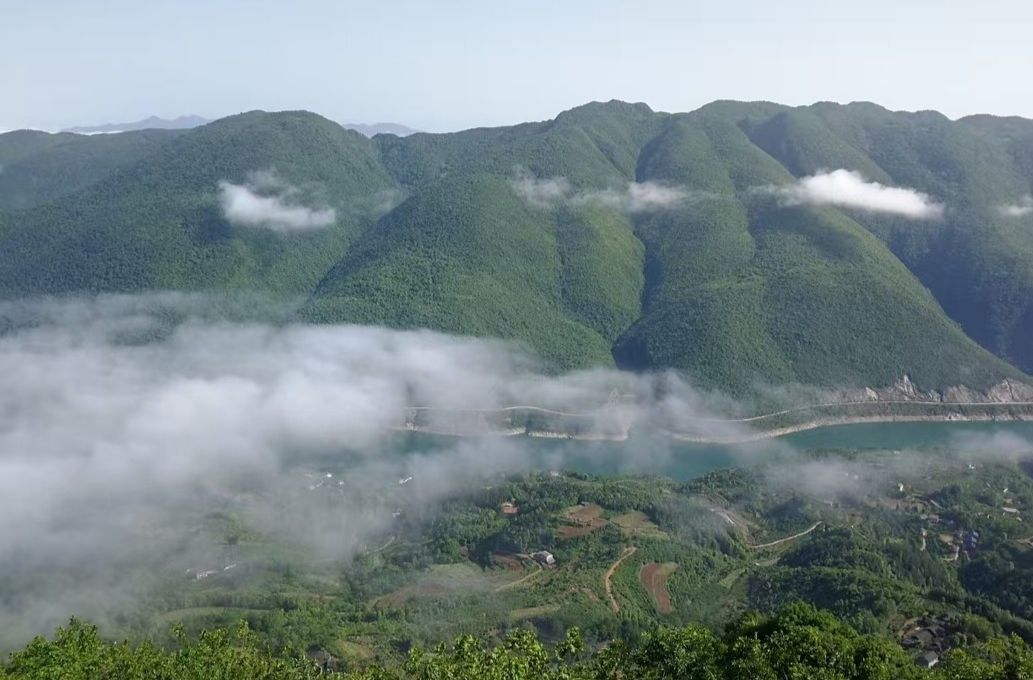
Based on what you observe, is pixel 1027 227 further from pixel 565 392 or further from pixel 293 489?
pixel 293 489

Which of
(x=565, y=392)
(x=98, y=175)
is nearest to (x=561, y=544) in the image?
(x=565, y=392)

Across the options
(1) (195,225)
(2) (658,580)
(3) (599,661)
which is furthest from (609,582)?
(1) (195,225)

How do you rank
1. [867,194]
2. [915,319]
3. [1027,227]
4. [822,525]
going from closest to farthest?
1. [822,525]
2. [915,319]
3. [1027,227]
4. [867,194]

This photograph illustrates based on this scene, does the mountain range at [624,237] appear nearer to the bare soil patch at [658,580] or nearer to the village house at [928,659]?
the bare soil patch at [658,580]

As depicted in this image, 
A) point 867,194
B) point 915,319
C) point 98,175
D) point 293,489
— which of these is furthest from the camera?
point 98,175

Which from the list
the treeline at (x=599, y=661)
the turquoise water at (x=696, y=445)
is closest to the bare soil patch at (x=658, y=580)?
the treeline at (x=599, y=661)

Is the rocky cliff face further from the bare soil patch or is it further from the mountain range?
the bare soil patch

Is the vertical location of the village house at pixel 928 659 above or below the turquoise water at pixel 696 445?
above
